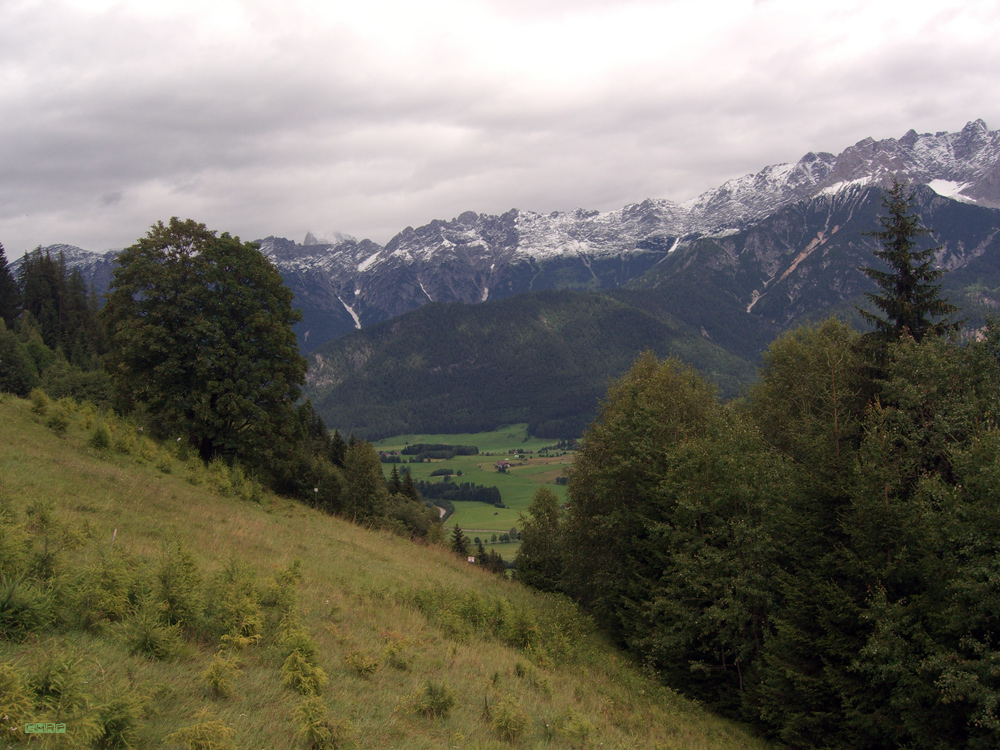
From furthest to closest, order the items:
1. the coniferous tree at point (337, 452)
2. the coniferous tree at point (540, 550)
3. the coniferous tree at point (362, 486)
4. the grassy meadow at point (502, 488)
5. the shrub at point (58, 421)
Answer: the grassy meadow at point (502, 488) < the coniferous tree at point (337, 452) < the coniferous tree at point (362, 486) < the coniferous tree at point (540, 550) < the shrub at point (58, 421)

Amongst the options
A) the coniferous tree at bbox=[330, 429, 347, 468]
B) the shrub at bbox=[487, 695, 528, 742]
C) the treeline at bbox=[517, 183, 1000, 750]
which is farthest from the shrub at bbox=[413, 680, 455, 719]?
the coniferous tree at bbox=[330, 429, 347, 468]

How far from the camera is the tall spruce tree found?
26.6 metres

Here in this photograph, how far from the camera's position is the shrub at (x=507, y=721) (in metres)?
9.52

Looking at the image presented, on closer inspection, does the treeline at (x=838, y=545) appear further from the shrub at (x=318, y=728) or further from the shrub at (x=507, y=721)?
→ the shrub at (x=318, y=728)

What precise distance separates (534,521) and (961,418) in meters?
31.5

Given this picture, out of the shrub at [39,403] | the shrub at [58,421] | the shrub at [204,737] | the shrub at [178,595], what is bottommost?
the shrub at [204,737]

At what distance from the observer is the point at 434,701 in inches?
376

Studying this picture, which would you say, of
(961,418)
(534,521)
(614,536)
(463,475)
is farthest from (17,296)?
(463,475)

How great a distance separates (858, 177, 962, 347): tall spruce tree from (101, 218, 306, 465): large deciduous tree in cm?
2924

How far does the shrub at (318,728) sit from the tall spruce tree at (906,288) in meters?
27.5

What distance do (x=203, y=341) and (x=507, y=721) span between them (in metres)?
26.2

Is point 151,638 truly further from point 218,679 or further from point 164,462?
point 164,462

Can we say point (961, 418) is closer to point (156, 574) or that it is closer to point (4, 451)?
point (156, 574)

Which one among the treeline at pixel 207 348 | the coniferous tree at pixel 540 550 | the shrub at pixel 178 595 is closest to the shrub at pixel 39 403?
the treeline at pixel 207 348
